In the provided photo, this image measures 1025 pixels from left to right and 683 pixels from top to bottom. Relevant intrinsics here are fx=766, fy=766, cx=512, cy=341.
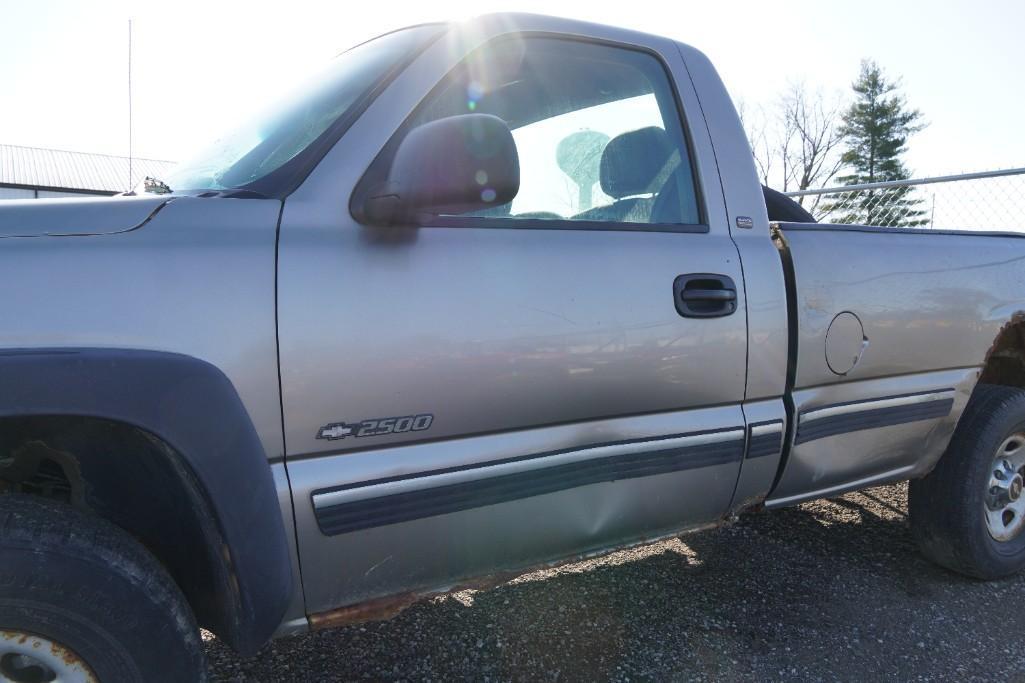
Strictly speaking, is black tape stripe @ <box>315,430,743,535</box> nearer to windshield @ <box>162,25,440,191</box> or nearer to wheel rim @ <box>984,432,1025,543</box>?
windshield @ <box>162,25,440,191</box>

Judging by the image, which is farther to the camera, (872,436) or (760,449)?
(872,436)

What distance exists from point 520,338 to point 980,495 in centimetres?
233

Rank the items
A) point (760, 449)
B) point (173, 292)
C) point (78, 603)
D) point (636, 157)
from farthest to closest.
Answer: point (636, 157)
point (760, 449)
point (173, 292)
point (78, 603)

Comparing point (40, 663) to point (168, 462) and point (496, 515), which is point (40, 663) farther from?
point (496, 515)

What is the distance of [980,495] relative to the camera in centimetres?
312

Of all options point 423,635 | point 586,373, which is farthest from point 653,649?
point 586,373

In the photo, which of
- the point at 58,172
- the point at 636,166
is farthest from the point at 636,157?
the point at 58,172

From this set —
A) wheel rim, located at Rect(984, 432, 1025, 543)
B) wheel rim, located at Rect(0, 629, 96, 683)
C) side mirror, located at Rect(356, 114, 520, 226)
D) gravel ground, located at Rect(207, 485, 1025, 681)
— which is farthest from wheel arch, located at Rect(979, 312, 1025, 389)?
wheel rim, located at Rect(0, 629, 96, 683)

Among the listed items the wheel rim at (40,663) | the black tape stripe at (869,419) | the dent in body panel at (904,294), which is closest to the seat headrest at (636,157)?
the dent in body panel at (904,294)

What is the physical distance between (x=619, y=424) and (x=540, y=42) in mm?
1129

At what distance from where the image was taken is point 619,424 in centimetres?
213

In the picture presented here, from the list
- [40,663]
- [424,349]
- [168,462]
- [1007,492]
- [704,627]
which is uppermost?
[424,349]

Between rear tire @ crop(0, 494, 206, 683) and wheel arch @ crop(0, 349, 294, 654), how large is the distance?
118 millimetres

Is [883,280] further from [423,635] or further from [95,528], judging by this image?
[95,528]
